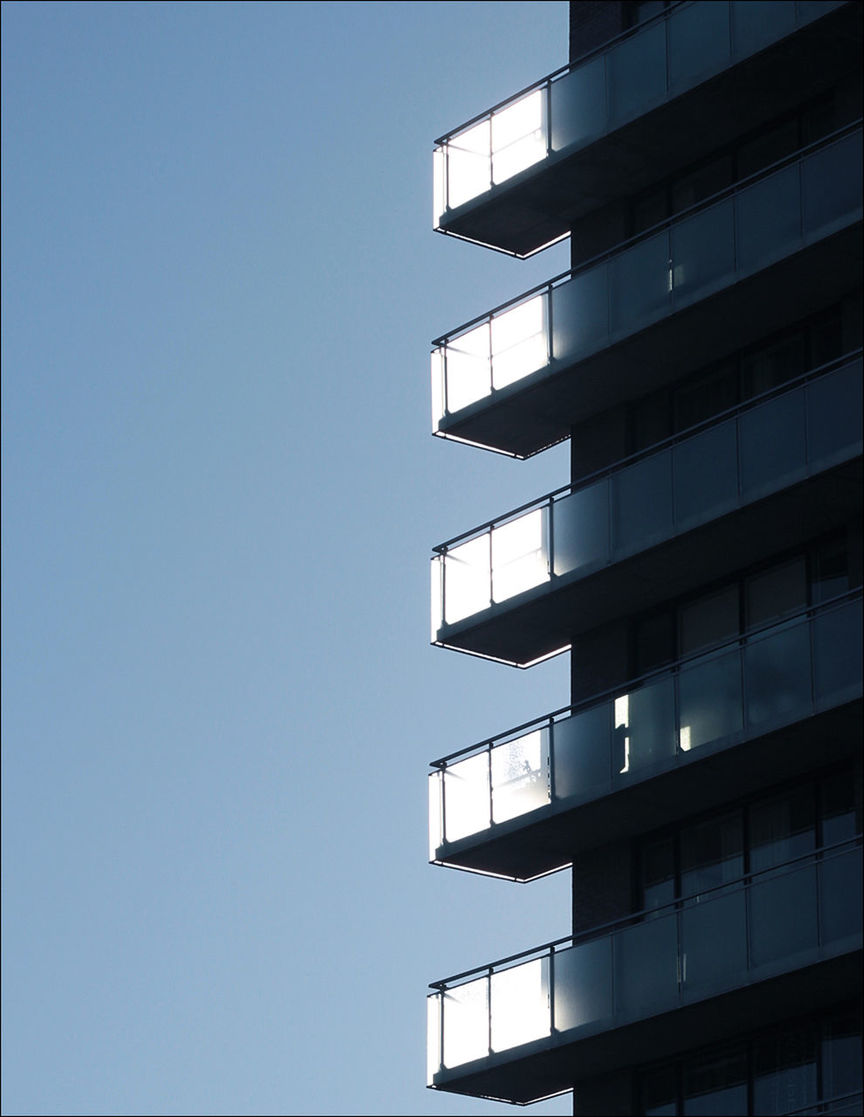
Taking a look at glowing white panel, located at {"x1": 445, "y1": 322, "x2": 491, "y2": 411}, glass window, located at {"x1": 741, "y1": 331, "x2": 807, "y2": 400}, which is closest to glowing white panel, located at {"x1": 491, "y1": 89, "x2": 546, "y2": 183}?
glowing white panel, located at {"x1": 445, "y1": 322, "x2": 491, "y2": 411}

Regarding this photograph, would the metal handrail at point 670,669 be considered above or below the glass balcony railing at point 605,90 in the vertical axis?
below

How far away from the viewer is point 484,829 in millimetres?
38156

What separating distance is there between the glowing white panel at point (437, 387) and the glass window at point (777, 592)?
6.07 meters

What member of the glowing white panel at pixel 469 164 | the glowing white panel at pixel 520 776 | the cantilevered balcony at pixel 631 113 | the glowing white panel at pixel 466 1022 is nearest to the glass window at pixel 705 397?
the cantilevered balcony at pixel 631 113

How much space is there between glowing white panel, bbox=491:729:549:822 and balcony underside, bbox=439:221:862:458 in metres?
4.77

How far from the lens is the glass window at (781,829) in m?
35.0

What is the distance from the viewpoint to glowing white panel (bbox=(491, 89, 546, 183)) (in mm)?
40875

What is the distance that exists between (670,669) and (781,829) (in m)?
2.53

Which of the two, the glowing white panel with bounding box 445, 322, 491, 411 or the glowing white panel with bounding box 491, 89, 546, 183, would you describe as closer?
the glowing white panel with bounding box 445, 322, 491, 411

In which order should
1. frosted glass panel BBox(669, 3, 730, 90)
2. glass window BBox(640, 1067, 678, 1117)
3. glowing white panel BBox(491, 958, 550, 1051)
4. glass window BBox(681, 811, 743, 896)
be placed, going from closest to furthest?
glass window BBox(640, 1067, 678, 1117), glass window BBox(681, 811, 743, 896), glowing white panel BBox(491, 958, 550, 1051), frosted glass panel BBox(669, 3, 730, 90)

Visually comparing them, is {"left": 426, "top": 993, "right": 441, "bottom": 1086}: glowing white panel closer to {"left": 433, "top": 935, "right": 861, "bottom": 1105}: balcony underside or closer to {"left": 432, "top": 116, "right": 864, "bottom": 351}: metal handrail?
{"left": 433, "top": 935, "right": 861, "bottom": 1105}: balcony underside

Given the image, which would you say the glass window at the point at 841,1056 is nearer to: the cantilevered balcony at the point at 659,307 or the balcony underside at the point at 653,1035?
the balcony underside at the point at 653,1035

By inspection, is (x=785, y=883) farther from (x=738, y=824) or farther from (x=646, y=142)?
(x=646, y=142)

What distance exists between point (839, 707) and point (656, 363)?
22.2 ft
